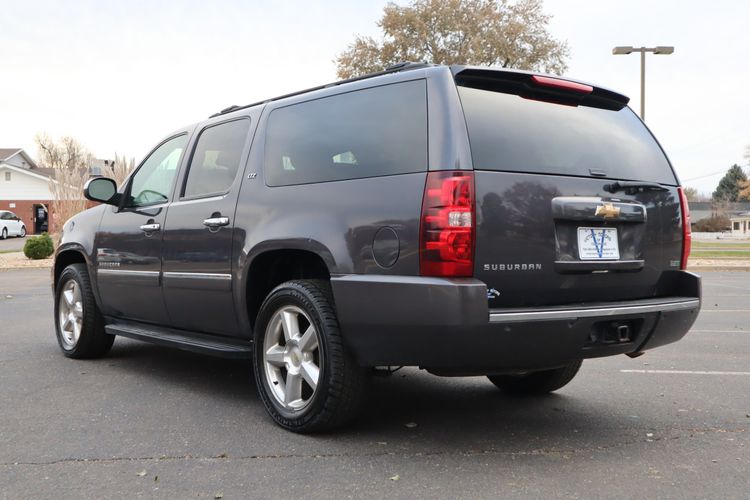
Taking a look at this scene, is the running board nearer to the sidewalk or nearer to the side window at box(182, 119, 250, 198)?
the side window at box(182, 119, 250, 198)

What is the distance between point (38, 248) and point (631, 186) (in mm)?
23310

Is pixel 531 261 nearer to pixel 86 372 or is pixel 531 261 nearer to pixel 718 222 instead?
pixel 86 372

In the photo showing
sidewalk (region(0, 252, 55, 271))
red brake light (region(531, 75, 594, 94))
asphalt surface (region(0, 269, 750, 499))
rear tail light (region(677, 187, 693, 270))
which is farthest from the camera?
sidewalk (region(0, 252, 55, 271))

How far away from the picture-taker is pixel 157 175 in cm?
566

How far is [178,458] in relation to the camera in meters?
3.60

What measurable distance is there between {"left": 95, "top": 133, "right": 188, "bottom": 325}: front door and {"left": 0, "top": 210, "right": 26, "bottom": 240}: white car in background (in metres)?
42.1

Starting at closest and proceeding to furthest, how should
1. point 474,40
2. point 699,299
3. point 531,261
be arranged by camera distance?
point 531,261 → point 699,299 → point 474,40

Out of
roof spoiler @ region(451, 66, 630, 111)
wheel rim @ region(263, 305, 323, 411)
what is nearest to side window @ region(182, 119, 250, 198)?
wheel rim @ region(263, 305, 323, 411)

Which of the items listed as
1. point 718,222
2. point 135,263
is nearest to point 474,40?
point 135,263

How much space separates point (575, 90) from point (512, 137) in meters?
0.64

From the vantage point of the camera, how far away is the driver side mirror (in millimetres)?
5773

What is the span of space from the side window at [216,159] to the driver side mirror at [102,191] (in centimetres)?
99

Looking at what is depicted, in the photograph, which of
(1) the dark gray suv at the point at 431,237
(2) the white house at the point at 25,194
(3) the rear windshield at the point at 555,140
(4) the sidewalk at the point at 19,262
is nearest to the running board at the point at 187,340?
(1) the dark gray suv at the point at 431,237

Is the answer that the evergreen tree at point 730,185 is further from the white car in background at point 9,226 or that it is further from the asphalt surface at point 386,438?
the asphalt surface at point 386,438
